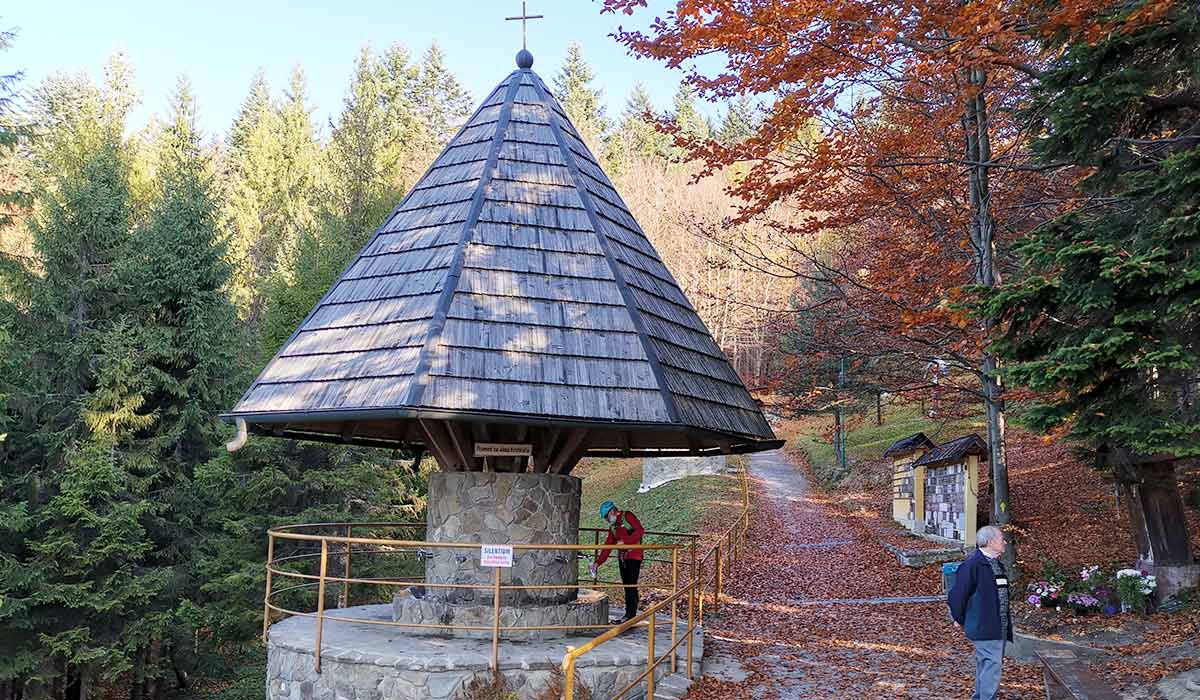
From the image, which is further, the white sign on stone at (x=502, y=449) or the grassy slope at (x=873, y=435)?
the grassy slope at (x=873, y=435)

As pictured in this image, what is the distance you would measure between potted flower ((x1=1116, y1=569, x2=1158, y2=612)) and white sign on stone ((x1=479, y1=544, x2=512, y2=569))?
302 inches

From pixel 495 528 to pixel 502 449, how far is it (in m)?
0.76

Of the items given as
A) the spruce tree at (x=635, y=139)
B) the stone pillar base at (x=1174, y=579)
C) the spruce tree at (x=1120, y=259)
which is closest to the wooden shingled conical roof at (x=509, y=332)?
the spruce tree at (x=1120, y=259)

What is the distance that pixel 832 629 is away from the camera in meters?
12.3

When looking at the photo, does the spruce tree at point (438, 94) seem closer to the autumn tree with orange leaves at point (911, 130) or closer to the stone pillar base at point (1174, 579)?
the autumn tree with orange leaves at point (911, 130)

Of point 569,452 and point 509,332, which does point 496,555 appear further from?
point 509,332

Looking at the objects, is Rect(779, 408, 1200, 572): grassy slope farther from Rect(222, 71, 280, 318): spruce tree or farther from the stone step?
Rect(222, 71, 280, 318): spruce tree

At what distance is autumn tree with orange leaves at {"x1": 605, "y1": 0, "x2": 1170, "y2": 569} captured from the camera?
33.6 ft

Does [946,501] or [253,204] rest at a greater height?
[253,204]

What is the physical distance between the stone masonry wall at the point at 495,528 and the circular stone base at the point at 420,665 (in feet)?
1.90

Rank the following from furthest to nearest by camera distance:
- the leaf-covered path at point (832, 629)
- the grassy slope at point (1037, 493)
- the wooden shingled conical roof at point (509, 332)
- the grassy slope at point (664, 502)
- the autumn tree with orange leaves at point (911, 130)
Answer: the grassy slope at point (664, 502)
the grassy slope at point (1037, 493)
the autumn tree with orange leaves at point (911, 130)
the leaf-covered path at point (832, 629)
the wooden shingled conical roof at point (509, 332)

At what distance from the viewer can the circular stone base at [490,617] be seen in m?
8.82

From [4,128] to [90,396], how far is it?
482 centimetres

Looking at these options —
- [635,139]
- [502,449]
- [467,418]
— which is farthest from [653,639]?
[635,139]
